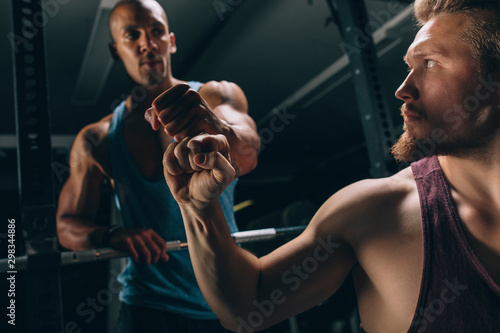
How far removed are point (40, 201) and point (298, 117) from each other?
488 centimetres

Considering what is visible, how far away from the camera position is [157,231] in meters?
1.42

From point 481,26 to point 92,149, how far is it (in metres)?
1.39

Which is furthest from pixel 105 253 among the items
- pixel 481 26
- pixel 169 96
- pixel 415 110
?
pixel 481 26

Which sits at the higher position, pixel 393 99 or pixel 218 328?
pixel 393 99

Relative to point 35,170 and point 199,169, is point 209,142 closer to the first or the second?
point 199,169

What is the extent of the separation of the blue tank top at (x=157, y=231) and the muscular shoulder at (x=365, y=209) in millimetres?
480

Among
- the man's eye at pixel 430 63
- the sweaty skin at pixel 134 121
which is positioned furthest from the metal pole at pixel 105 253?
the man's eye at pixel 430 63

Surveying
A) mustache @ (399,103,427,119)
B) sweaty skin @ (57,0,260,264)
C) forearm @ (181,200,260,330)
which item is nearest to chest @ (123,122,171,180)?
sweaty skin @ (57,0,260,264)

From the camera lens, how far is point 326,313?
3455 mm

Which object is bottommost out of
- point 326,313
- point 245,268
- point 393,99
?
point 326,313

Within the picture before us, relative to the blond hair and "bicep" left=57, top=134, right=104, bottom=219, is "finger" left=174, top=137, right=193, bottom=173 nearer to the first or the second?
the blond hair

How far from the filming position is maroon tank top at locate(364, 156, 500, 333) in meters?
0.85

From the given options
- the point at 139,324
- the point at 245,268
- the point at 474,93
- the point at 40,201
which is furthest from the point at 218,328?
the point at 474,93

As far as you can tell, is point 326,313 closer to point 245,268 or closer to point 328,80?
point 328,80
